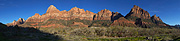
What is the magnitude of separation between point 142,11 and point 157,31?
147 m

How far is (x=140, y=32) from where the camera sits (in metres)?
57.2

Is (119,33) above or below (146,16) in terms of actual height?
below

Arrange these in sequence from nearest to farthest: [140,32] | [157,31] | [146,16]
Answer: [140,32] → [157,31] → [146,16]

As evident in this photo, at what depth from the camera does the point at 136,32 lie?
55.8 m

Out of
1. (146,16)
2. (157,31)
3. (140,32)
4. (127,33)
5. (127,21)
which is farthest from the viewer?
(146,16)

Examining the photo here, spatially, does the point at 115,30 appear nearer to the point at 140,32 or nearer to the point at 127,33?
the point at 127,33

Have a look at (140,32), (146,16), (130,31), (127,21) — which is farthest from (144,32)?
(146,16)

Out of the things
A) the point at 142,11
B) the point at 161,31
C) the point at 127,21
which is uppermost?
the point at 142,11

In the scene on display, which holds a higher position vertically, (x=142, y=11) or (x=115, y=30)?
(x=142, y=11)

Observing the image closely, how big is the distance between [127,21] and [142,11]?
72376mm

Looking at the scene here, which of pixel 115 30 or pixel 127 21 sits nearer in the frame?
pixel 115 30

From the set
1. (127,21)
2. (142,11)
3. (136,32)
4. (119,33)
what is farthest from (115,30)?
(142,11)

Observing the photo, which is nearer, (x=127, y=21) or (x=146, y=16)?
(x=127, y=21)

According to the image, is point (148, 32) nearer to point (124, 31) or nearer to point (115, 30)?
point (124, 31)
